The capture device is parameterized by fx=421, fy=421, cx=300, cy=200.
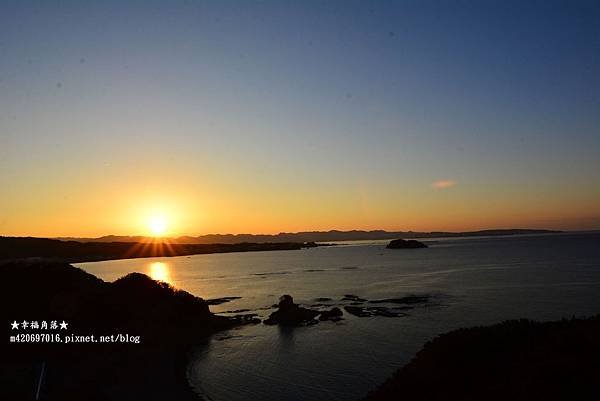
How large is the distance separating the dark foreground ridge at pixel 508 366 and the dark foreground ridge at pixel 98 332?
16.0 m

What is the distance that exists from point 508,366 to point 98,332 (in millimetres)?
37031

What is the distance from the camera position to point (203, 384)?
3142cm

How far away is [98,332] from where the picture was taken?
135ft

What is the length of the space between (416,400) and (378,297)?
53916 millimetres

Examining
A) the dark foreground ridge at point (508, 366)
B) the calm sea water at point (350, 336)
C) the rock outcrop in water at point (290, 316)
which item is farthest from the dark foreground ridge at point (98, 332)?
the dark foreground ridge at point (508, 366)

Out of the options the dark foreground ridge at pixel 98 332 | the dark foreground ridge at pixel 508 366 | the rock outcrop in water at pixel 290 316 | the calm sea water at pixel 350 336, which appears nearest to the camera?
the dark foreground ridge at pixel 508 366

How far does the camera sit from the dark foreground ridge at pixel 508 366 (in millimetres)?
15547

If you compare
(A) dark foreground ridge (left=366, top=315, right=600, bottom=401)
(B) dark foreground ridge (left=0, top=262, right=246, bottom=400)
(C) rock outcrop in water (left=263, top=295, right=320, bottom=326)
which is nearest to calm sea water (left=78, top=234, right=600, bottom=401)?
(C) rock outcrop in water (left=263, top=295, right=320, bottom=326)

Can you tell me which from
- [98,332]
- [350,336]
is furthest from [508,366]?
[98,332]

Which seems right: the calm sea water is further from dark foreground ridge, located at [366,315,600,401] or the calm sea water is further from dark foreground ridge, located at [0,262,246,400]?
dark foreground ridge, located at [366,315,600,401]

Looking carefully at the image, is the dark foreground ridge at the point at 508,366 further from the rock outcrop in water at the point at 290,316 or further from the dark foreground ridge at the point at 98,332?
the rock outcrop in water at the point at 290,316

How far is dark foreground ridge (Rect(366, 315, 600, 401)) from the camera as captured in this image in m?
15.5

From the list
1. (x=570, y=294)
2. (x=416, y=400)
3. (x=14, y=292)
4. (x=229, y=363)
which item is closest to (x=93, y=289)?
(x=14, y=292)

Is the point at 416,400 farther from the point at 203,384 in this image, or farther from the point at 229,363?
the point at 229,363
